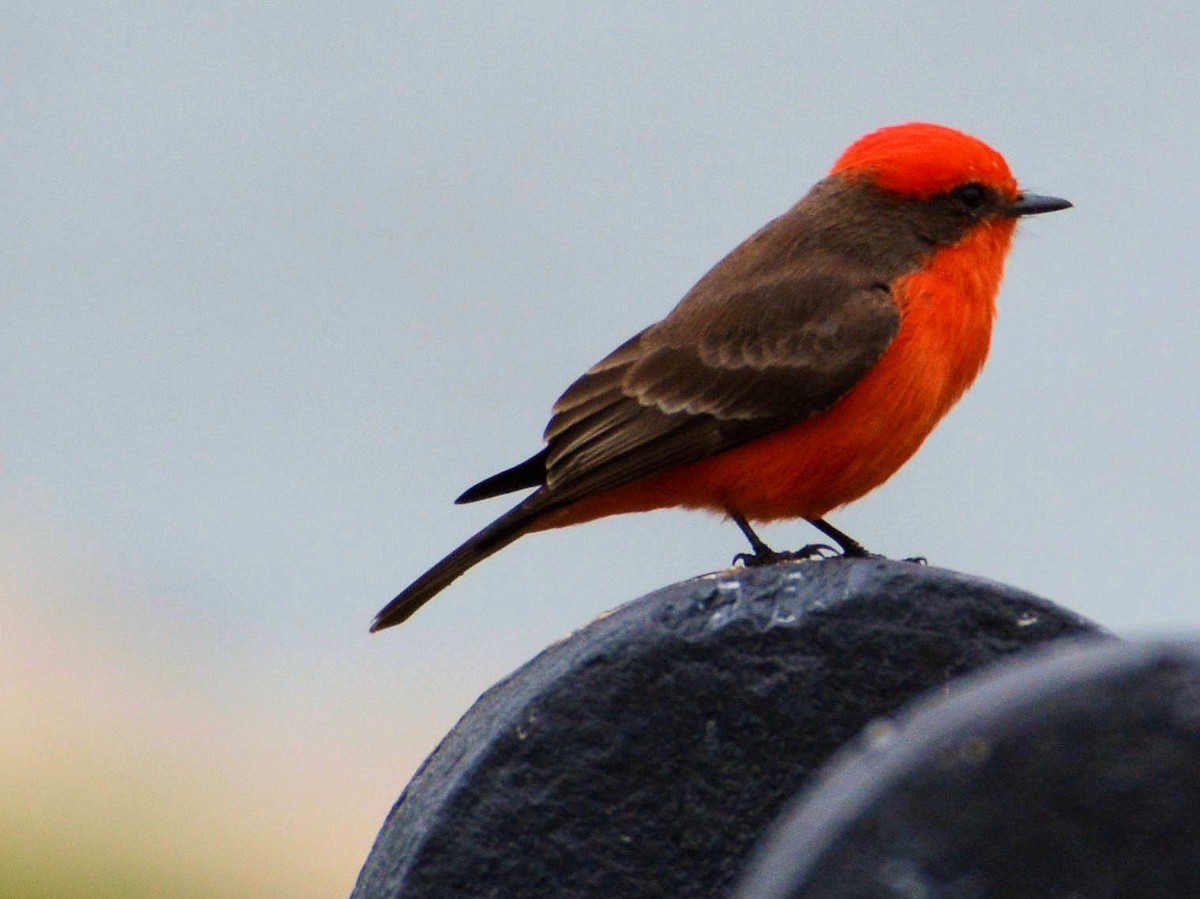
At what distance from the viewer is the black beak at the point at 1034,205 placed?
6301 millimetres

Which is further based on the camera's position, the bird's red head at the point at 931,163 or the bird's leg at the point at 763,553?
the bird's red head at the point at 931,163

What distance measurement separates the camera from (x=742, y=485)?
5602mm

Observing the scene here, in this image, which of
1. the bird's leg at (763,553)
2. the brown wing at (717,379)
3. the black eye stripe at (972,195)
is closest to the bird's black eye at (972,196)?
the black eye stripe at (972,195)

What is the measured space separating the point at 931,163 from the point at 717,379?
1149 mm

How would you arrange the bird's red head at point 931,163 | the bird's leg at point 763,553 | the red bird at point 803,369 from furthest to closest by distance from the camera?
1. the bird's red head at point 931,163
2. the red bird at point 803,369
3. the bird's leg at point 763,553

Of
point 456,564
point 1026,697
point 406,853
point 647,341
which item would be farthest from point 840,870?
point 647,341

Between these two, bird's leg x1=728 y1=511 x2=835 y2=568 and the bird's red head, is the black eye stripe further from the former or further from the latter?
bird's leg x1=728 y1=511 x2=835 y2=568

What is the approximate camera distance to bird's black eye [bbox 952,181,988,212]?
6262 mm

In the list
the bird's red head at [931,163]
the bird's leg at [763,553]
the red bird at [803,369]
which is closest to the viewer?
the bird's leg at [763,553]

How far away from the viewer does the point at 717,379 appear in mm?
5781

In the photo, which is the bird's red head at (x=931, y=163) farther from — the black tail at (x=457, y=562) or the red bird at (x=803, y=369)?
the black tail at (x=457, y=562)

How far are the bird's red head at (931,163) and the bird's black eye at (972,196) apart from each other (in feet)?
0.07

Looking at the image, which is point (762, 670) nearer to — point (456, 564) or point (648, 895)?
point (648, 895)

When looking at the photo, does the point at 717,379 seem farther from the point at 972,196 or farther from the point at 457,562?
the point at 972,196
